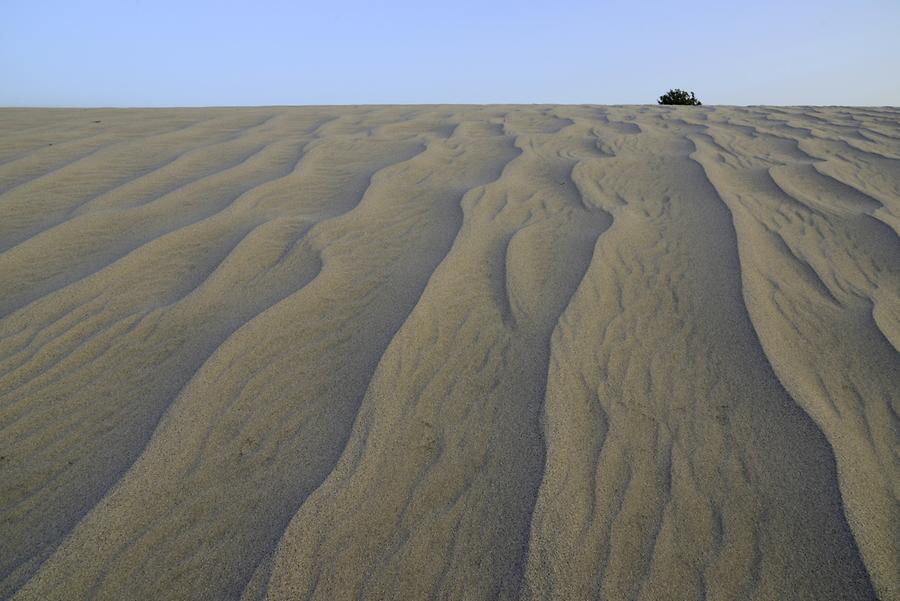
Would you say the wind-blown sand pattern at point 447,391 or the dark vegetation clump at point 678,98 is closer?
the wind-blown sand pattern at point 447,391

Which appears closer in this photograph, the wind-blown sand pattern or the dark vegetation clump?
the wind-blown sand pattern

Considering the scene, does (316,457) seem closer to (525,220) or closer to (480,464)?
(480,464)

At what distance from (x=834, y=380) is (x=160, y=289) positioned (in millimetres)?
1632

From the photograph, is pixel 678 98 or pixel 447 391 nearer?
pixel 447 391

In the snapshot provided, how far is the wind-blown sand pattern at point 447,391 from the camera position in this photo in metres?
0.85

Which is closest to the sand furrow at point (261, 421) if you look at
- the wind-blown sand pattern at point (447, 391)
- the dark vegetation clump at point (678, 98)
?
the wind-blown sand pattern at point (447, 391)

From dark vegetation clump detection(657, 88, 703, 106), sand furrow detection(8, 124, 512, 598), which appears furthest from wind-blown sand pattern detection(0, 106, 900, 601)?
dark vegetation clump detection(657, 88, 703, 106)

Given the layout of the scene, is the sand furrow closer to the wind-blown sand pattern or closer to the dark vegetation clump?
the wind-blown sand pattern

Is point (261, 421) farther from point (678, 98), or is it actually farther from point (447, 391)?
point (678, 98)

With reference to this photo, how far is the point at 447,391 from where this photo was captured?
1.19m

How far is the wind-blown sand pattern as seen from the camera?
33.6 inches

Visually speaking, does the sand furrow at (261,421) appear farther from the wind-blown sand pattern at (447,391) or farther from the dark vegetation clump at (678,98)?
the dark vegetation clump at (678,98)

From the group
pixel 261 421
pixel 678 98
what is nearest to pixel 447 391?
pixel 261 421

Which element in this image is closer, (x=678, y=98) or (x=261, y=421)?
(x=261, y=421)
